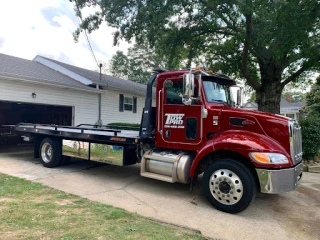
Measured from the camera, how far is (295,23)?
765cm

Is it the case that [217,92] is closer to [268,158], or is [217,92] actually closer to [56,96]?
[268,158]

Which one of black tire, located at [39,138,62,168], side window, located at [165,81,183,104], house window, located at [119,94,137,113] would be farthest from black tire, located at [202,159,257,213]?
house window, located at [119,94,137,113]

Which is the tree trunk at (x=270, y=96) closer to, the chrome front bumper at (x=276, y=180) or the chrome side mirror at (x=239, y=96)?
the chrome side mirror at (x=239, y=96)

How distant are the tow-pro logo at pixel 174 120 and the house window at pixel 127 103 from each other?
1129 centimetres

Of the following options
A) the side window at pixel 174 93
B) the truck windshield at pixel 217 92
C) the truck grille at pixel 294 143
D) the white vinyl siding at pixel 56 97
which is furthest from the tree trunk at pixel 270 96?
the white vinyl siding at pixel 56 97

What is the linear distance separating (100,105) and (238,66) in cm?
772

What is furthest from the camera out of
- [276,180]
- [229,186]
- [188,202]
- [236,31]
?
[236,31]

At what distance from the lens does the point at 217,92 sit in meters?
5.61

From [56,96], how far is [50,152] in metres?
4.47

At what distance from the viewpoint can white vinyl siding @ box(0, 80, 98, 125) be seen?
10008 millimetres

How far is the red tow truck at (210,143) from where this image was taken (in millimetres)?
4461

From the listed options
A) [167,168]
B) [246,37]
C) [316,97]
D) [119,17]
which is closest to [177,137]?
[167,168]


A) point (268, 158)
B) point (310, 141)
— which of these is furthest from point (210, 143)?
point (310, 141)

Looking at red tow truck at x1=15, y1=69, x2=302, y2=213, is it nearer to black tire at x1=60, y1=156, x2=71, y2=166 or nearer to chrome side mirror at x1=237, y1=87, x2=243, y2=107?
chrome side mirror at x1=237, y1=87, x2=243, y2=107
